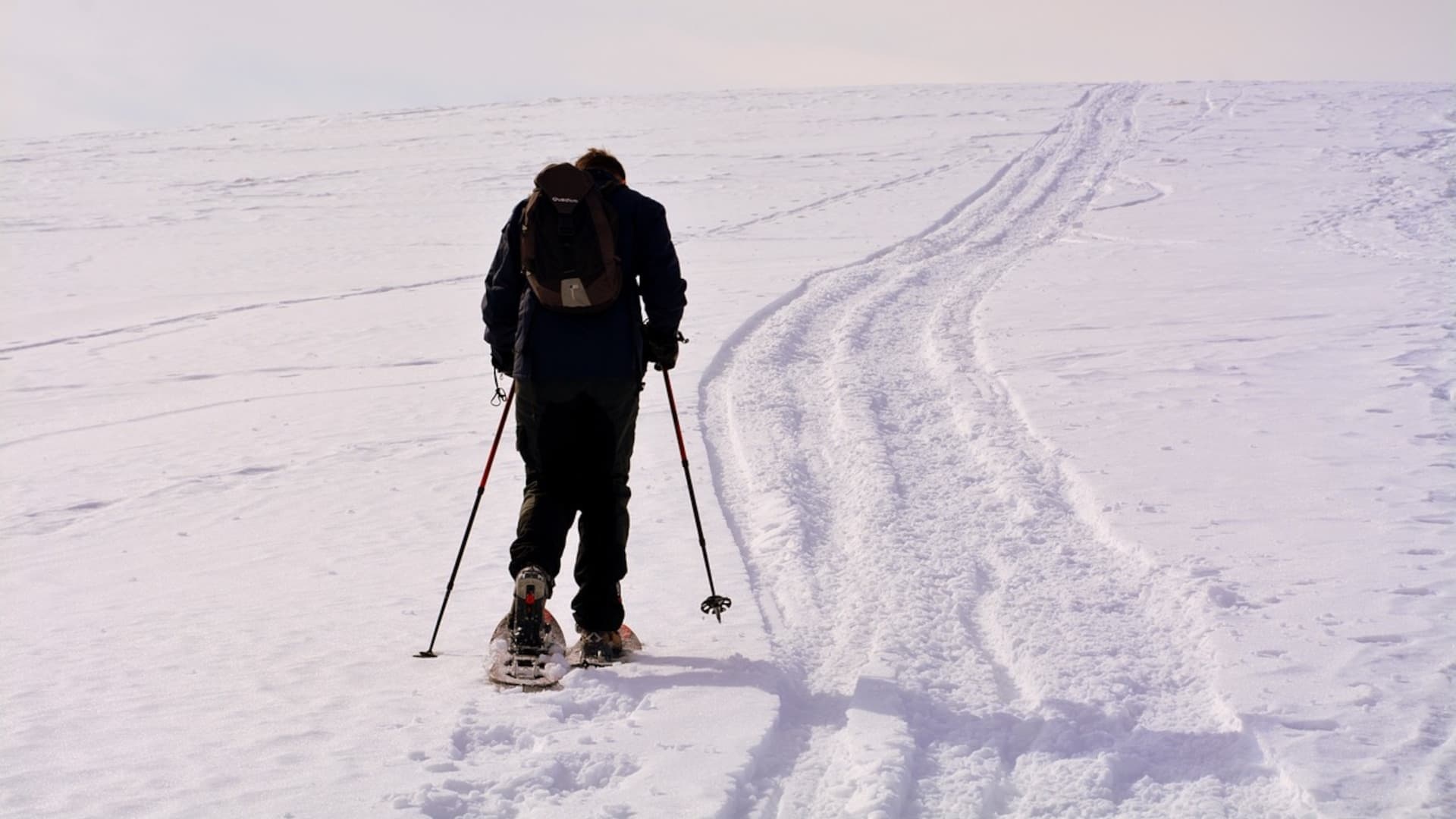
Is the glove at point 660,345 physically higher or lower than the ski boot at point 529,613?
higher

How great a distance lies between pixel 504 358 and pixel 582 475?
48 centimetres

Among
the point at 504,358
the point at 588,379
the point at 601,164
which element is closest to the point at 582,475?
the point at 588,379

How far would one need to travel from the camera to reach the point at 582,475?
162 inches

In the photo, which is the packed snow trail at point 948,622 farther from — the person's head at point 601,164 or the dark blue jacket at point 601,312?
the person's head at point 601,164

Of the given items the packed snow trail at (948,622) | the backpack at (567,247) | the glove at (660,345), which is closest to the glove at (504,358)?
the backpack at (567,247)

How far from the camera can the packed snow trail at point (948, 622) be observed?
331 centimetres

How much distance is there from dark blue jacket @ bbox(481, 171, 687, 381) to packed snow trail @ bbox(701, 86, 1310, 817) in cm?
124

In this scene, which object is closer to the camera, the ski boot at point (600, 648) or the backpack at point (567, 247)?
the backpack at point (567, 247)

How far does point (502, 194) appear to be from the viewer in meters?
26.8

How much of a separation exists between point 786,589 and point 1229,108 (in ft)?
117

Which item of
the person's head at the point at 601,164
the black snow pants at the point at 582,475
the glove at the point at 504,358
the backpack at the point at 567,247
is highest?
the person's head at the point at 601,164

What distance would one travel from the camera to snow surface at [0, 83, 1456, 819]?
11.0 feet

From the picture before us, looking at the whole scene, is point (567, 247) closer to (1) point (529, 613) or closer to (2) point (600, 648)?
(1) point (529, 613)

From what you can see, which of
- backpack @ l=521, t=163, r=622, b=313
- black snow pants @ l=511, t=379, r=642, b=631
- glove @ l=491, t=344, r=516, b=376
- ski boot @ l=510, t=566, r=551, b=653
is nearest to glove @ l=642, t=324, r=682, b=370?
black snow pants @ l=511, t=379, r=642, b=631
